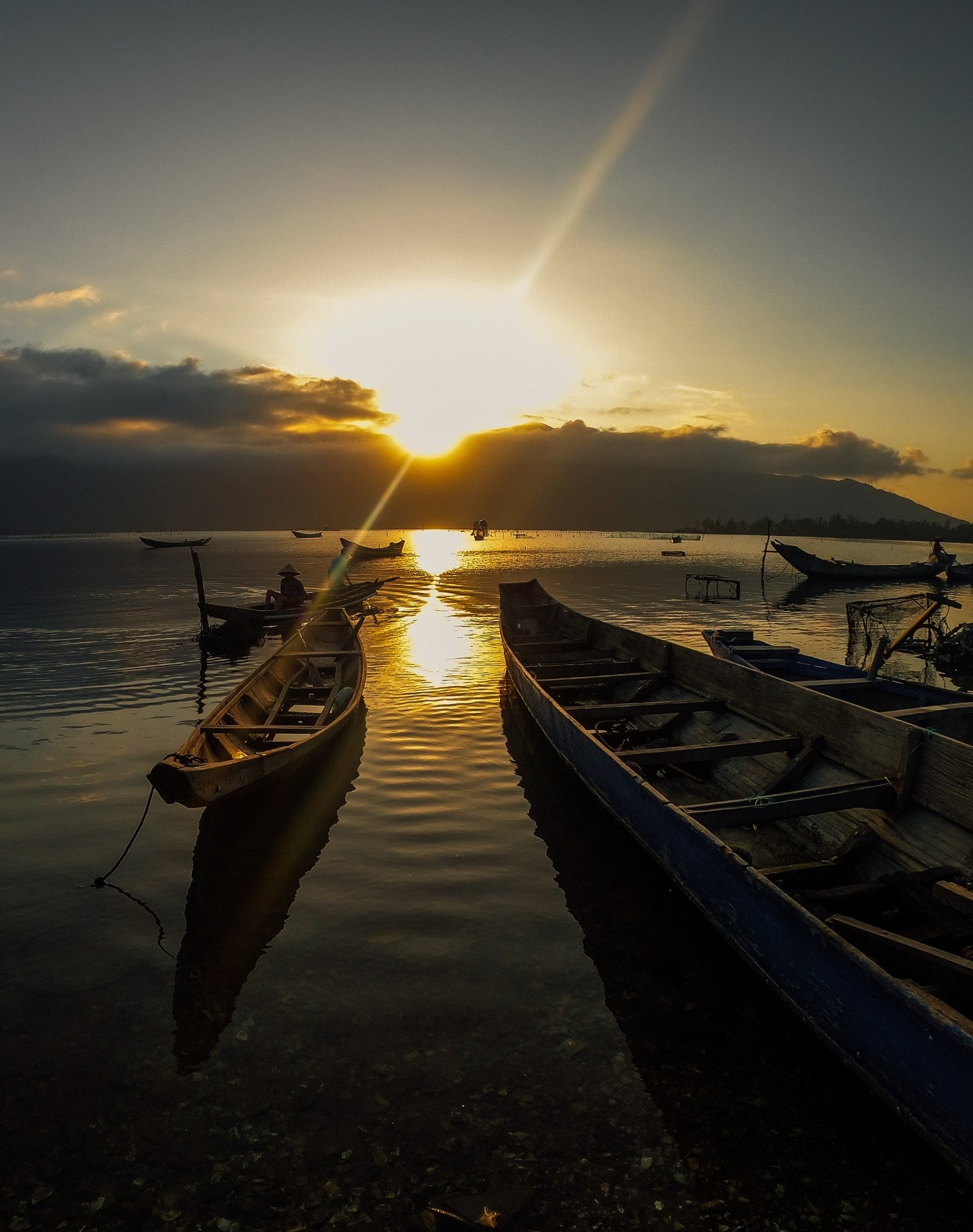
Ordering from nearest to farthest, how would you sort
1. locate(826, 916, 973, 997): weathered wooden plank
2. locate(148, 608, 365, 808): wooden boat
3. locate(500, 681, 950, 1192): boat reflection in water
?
locate(500, 681, 950, 1192): boat reflection in water < locate(826, 916, 973, 997): weathered wooden plank < locate(148, 608, 365, 808): wooden boat

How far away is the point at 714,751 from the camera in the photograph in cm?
823

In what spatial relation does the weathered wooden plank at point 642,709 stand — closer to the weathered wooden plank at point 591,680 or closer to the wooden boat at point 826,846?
the wooden boat at point 826,846

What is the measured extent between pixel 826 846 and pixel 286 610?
78.8 feet

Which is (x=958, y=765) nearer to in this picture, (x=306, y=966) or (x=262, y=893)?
(x=306, y=966)

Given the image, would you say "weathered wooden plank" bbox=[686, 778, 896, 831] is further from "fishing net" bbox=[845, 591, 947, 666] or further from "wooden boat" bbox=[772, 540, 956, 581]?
"wooden boat" bbox=[772, 540, 956, 581]

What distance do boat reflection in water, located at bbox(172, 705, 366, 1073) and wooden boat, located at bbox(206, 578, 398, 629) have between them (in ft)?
48.8

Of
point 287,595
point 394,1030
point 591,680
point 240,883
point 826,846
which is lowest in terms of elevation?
point 240,883

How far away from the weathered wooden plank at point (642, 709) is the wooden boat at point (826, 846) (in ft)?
0.10

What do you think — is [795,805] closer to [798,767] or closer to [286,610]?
[798,767]

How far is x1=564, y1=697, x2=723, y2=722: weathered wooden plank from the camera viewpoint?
33.8 ft

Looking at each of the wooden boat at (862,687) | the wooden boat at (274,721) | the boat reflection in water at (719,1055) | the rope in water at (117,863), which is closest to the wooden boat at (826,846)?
the boat reflection in water at (719,1055)

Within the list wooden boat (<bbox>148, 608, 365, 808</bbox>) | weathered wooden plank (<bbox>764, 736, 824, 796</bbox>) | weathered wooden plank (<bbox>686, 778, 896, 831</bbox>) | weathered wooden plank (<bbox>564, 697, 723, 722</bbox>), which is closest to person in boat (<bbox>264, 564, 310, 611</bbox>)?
wooden boat (<bbox>148, 608, 365, 808</bbox>)

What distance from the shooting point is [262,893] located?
294 inches

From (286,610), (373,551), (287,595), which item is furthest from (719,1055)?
(373,551)
